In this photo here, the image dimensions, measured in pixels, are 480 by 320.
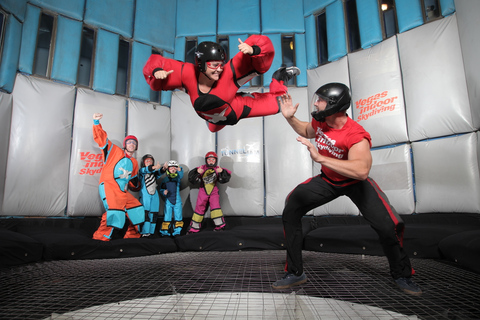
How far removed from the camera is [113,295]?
7.05 feet

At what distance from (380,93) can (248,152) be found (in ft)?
8.04

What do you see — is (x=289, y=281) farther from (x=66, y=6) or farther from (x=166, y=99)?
(x=66, y=6)

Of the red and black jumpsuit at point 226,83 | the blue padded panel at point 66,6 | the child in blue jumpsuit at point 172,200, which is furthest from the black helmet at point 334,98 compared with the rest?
the blue padded panel at point 66,6

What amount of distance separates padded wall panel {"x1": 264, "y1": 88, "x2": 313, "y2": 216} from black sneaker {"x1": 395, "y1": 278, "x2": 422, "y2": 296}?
10.7ft

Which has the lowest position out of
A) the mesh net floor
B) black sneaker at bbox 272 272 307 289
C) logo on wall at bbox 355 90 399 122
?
the mesh net floor

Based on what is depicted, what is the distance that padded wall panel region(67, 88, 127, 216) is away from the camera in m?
4.75

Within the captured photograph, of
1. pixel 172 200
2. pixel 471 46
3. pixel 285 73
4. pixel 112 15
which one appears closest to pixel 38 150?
pixel 172 200

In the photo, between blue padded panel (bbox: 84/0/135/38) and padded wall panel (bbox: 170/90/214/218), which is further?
→ padded wall panel (bbox: 170/90/214/218)

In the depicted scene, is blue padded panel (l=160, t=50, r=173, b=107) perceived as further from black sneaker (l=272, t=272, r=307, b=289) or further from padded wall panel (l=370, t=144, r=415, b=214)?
black sneaker (l=272, t=272, r=307, b=289)

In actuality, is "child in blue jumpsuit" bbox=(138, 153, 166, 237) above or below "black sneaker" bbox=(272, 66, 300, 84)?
below

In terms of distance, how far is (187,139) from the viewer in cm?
581

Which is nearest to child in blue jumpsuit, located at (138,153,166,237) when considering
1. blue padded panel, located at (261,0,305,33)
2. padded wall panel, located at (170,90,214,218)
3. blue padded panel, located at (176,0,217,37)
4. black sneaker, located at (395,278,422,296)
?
padded wall panel, located at (170,90,214,218)

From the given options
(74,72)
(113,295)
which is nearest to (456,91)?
(113,295)

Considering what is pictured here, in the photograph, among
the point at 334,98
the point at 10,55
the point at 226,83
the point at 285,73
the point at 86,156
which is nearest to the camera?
the point at 334,98
